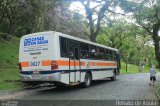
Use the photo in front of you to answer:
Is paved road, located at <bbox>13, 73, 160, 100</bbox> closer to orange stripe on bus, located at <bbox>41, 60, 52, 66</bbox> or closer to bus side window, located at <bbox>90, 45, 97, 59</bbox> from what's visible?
orange stripe on bus, located at <bbox>41, 60, 52, 66</bbox>

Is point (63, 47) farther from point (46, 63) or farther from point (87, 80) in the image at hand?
point (87, 80)

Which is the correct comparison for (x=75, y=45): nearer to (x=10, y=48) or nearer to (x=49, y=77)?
(x=49, y=77)

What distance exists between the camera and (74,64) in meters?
19.2

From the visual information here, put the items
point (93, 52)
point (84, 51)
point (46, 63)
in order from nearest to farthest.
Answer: point (46, 63) → point (84, 51) → point (93, 52)

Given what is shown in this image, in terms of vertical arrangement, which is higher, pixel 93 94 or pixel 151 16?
pixel 151 16

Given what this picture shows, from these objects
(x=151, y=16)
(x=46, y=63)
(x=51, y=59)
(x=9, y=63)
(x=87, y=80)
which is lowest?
(x=87, y=80)

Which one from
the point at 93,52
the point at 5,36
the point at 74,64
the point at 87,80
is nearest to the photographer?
the point at 74,64

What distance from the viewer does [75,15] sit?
36.4 meters

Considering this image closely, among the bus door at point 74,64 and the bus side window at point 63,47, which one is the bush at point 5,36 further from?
the bus side window at point 63,47

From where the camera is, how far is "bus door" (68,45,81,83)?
1870 cm

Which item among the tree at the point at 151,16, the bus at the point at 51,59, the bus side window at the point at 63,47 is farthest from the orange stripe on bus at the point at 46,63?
the tree at the point at 151,16

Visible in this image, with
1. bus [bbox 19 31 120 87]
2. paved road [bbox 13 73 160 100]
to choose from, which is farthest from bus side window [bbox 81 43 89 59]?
paved road [bbox 13 73 160 100]

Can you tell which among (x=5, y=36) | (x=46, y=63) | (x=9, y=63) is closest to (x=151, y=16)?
(x=46, y=63)

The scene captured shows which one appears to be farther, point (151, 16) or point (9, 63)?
point (9, 63)
